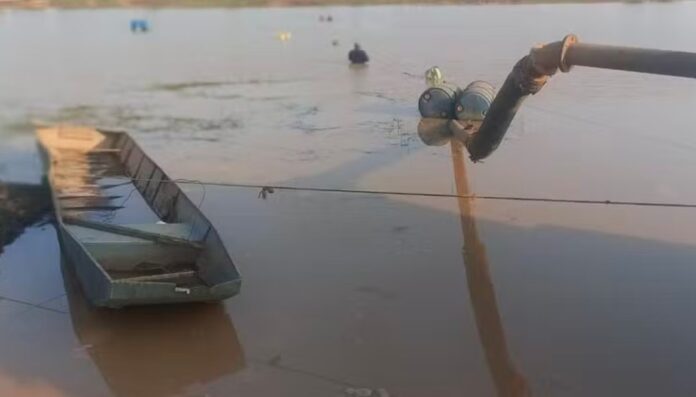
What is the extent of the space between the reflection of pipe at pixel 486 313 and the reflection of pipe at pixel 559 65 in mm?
1386

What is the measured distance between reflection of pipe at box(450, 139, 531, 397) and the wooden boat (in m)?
3.13

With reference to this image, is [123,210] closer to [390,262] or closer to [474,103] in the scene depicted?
[390,262]

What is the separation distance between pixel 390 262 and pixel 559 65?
394cm

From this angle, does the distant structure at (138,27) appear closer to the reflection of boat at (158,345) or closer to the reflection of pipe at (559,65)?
the reflection of pipe at (559,65)

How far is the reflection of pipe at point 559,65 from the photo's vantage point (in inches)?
290

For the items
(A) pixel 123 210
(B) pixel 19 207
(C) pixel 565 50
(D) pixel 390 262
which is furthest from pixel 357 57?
(C) pixel 565 50

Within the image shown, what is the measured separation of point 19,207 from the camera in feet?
46.7

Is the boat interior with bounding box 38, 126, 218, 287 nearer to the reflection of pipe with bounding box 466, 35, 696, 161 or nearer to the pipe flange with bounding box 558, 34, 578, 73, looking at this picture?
the reflection of pipe with bounding box 466, 35, 696, 161

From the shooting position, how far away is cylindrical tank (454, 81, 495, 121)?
66.2ft

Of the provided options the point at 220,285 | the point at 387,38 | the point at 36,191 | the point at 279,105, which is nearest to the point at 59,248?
the point at 36,191

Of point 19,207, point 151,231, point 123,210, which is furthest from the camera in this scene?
point 19,207

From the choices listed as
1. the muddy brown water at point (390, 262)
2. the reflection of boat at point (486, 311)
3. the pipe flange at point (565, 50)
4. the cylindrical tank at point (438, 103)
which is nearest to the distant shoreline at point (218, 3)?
the muddy brown water at point (390, 262)

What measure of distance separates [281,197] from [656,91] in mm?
16504

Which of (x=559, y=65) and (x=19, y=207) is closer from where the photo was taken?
(x=559, y=65)
